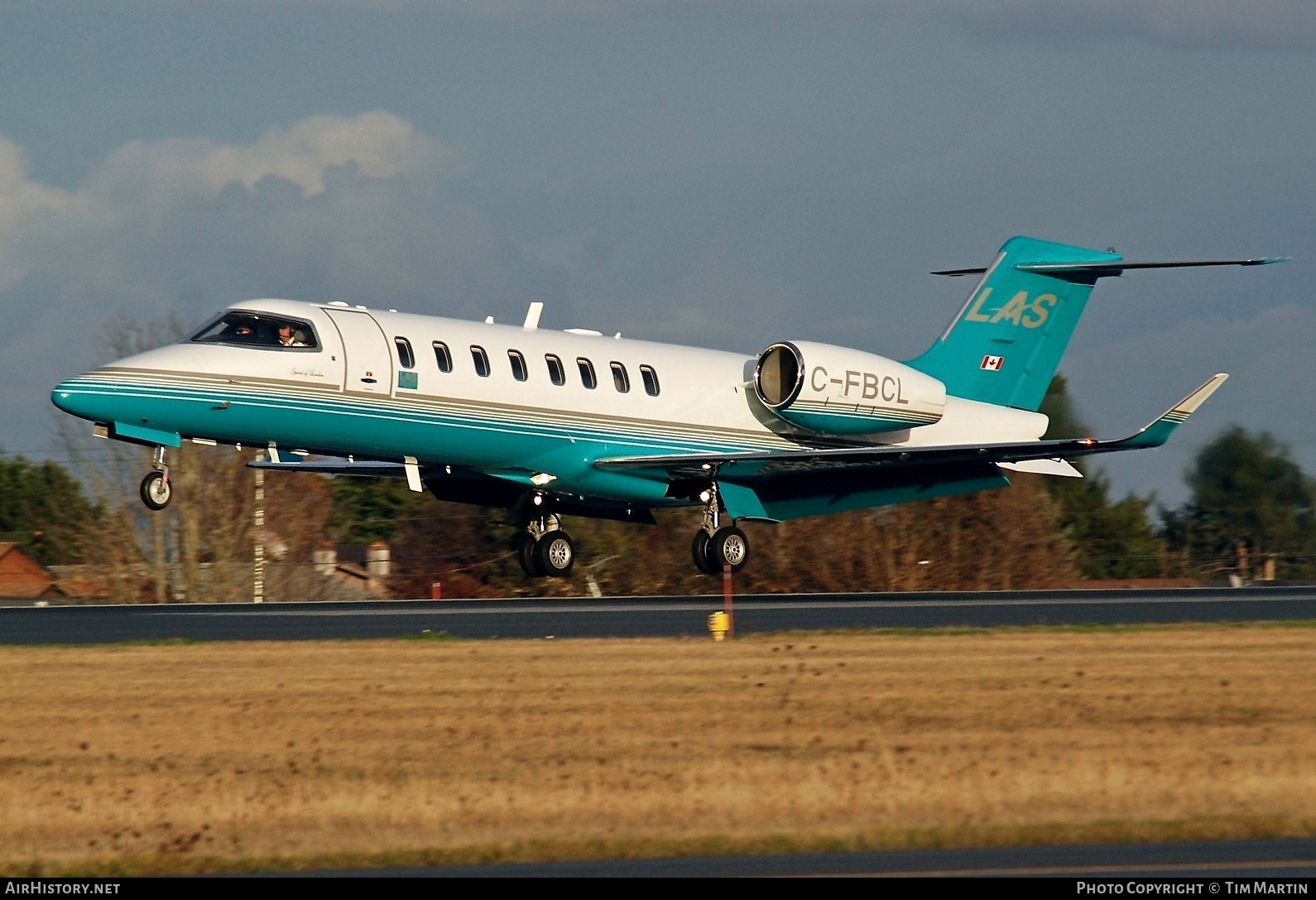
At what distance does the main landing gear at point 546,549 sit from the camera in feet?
86.3

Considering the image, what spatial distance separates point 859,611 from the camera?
24688mm

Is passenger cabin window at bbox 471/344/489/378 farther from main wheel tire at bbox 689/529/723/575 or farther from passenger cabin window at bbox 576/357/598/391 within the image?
main wheel tire at bbox 689/529/723/575

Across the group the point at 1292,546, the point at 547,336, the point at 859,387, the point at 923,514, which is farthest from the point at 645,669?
the point at 1292,546

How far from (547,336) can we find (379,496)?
27323 mm

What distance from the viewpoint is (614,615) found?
24.2 metres

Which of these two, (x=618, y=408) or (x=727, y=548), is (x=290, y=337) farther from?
(x=727, y=548)

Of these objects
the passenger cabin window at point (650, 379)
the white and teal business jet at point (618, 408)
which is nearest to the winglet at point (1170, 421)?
the white and teal business jet at point (618, 408)

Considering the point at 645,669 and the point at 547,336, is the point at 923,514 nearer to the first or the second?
the point at 547,336

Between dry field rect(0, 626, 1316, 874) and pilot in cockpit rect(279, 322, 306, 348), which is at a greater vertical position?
pilot in cockpit rect(279, 322, 306, 348)

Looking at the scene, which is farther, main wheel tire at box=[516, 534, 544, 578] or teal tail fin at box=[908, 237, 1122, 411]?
teal tail fin at box=[908, 237, 1122, 411]

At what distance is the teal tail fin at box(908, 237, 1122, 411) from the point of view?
2919 centimetres

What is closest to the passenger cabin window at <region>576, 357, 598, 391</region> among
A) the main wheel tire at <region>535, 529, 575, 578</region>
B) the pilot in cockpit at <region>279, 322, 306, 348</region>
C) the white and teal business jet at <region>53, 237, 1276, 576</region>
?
the white and teal business jet at <region>53, 237, 1276, 576</region>

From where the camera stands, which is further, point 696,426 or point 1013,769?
point 696,426

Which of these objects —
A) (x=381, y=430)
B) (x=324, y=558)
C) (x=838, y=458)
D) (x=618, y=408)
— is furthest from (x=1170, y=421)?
(x=324, y=558)
